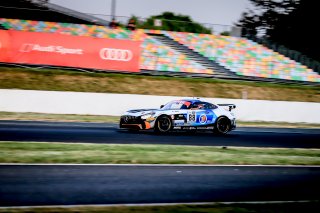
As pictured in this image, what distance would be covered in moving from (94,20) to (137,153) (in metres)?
24.1

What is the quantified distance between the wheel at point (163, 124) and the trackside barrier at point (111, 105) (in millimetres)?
6679

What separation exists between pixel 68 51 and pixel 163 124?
41.1 feet

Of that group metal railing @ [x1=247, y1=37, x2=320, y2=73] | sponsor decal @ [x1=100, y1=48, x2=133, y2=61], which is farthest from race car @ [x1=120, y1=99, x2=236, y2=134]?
metal railing @ [x1=247, y1=37, x2=320, y2=73]

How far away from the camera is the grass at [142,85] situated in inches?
982

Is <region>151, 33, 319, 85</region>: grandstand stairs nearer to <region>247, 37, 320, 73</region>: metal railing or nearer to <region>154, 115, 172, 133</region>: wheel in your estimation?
<region>247, 37, 320, 73</region>: metal railing

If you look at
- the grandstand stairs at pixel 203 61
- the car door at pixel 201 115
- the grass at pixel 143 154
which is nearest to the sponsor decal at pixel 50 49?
the grandstand stairs at pixel 203 61

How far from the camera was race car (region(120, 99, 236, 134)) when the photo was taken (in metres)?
15.2

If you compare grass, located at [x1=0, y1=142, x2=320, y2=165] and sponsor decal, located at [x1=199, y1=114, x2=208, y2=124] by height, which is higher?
sponsor decal, located at [x1=199, y1=114, x2=208, y2=124]

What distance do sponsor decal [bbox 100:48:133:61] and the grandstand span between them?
1.98m

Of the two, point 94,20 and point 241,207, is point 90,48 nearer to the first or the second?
point 94,20

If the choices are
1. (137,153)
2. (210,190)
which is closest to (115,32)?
(137,153)

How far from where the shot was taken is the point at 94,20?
33219mm

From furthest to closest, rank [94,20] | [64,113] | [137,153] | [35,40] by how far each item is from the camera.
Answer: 1. [94,20]
2. [35,40]
3. [64,113]
4. [137,153]

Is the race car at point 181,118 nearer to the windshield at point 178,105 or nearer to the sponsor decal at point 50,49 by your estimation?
the windshield at point 178,105
